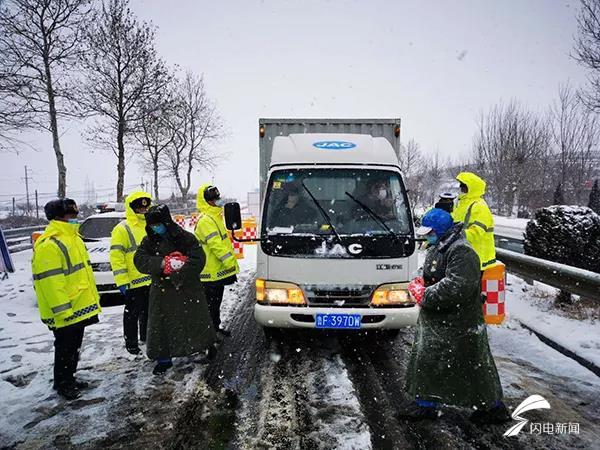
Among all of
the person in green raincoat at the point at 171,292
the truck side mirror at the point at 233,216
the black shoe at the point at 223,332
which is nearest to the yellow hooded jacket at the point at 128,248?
the person in green raincoat at the point at 171,292

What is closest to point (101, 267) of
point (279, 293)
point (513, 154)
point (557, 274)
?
point (279, 293)

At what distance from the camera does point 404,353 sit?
493 cm

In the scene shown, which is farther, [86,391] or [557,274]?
[557,274]

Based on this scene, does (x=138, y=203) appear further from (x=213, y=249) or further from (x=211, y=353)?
(x=211, y=353)

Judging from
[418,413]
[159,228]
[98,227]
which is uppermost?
[159,228]

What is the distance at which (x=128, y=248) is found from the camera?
15.9 feet

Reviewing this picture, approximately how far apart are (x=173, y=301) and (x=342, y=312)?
6.08 feet

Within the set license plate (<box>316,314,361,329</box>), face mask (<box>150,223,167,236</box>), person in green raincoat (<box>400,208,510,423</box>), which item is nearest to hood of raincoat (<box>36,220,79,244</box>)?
face mask (<box>150,223,167,236</box>)

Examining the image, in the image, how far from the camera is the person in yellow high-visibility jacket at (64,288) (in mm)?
3645

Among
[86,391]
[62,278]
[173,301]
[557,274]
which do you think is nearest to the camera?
[62,278]

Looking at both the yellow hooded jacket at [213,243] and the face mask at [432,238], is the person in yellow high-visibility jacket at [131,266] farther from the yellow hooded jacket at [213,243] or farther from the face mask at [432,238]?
the face mask at [432,238]

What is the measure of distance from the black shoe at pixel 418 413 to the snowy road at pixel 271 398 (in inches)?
Answer: 3.2

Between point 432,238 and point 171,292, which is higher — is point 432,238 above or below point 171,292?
above

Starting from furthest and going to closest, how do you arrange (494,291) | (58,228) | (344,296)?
(494,291)
(344,296)
(58,228)
